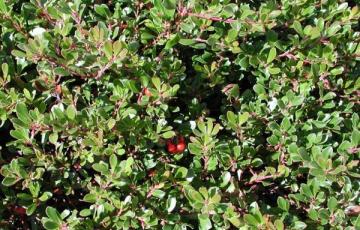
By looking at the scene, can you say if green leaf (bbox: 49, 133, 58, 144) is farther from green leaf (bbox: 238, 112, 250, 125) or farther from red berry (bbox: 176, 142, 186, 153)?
green leaf (bbox: 238, 112, 250, 125)

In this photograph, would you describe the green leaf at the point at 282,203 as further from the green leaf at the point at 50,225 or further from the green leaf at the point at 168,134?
the green leaf at the point at 50,225

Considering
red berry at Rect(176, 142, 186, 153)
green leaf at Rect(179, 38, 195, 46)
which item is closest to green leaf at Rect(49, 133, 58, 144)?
red berry at Rect(176, 142, 186, 153)

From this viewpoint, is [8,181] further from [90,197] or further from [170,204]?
[170,204]

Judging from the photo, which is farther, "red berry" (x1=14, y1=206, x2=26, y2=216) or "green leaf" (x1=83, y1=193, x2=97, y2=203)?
"red berry" (x1=14, y1=206, x2=26, y2=216)

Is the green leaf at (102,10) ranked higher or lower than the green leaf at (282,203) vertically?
higher

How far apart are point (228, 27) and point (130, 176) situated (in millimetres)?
717

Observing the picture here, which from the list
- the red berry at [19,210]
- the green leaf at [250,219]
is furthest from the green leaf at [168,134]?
the red berry at [19,210]

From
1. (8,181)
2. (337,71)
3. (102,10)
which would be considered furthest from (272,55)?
(8,181)

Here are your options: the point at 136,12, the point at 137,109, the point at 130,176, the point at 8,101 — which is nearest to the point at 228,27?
the point at 136,12

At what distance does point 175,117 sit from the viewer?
221 cm

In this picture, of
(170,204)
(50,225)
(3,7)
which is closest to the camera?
(50,225)

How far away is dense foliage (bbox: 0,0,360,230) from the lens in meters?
1.88

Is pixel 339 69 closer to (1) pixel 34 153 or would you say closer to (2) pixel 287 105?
(2) pixel 287 105

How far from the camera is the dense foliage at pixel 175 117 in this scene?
188cm
